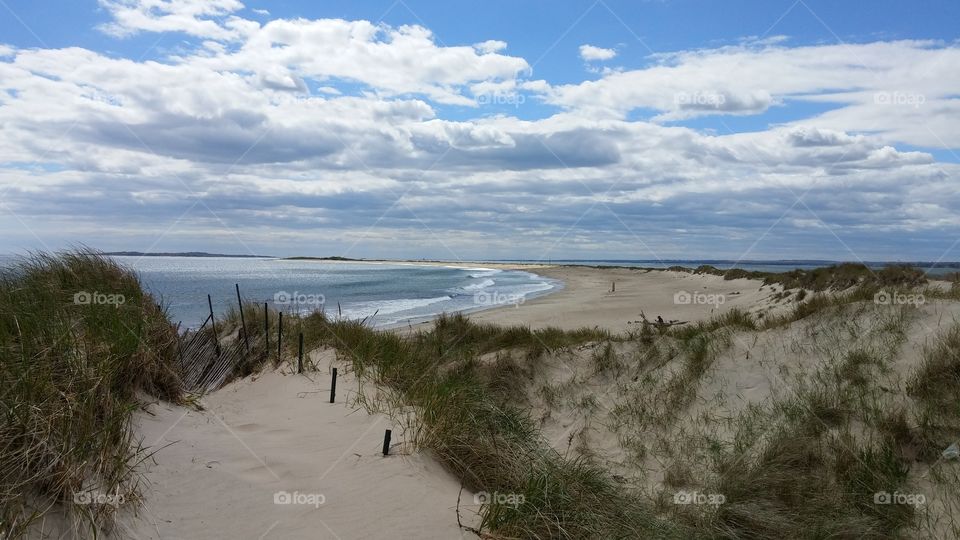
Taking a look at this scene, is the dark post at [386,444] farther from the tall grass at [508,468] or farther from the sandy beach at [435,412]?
the tall grass at [508,468]

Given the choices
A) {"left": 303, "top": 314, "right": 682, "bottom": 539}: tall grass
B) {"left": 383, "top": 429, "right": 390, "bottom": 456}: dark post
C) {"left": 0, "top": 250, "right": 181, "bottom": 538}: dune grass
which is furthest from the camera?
{"left": 383, "top": 429, "right": 390, "bottom": 456}: dark post

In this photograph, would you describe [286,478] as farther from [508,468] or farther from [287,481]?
[508,468]

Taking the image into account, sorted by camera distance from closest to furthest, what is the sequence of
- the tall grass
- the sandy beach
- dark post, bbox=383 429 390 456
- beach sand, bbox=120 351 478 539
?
beach sand, bbox=120 351 478 539
the sandy beach
the tall grass
dark post, bbox=383 429 390 456

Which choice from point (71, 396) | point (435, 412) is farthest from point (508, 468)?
point (71, 396)

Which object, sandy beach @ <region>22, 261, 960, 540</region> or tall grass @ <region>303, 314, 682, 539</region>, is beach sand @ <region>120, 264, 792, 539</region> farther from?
tall grass @ <region>303, 314, 682, 539</region>

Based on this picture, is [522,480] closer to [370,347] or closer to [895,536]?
[895,536]

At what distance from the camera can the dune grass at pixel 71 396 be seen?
11.7 ft

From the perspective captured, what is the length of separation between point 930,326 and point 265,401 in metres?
9.41

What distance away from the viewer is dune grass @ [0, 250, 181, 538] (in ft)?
11.7

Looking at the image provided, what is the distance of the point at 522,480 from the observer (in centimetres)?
532

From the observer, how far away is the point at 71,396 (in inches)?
167

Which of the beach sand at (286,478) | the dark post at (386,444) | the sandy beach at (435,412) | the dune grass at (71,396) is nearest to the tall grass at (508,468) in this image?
the sandy beach at (435,412)

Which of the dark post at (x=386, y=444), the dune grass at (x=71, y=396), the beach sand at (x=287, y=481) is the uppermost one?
the dune grass at (x=71, y=396)

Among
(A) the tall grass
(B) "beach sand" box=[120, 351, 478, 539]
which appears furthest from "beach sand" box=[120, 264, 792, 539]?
(A) the tall grass
